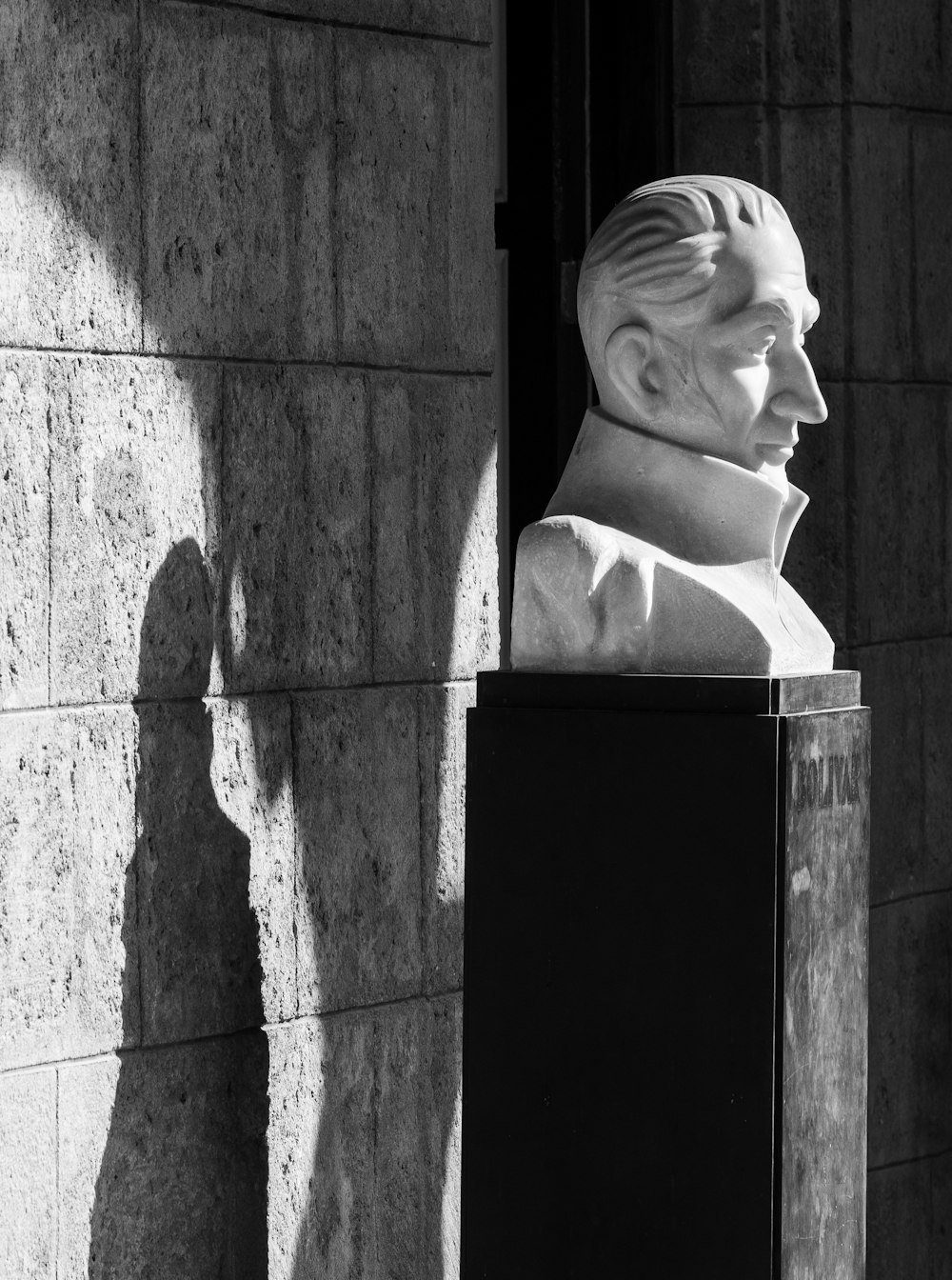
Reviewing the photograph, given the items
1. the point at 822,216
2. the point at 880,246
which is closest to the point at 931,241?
the point at 880,246

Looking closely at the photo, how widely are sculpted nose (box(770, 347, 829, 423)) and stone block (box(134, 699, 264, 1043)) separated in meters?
1.53

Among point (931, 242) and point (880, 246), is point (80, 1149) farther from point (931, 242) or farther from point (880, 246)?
point (931, 242)

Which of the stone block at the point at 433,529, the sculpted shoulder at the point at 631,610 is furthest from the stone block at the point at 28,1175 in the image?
the sculpted shoulder at the point at 631,610

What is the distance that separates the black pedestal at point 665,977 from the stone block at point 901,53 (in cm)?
307

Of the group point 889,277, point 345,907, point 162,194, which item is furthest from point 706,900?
point 889,277

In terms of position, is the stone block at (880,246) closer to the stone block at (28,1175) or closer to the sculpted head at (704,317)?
the sculpted head at (704,317)

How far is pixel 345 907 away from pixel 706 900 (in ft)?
4.71

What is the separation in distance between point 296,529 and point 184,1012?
117cm

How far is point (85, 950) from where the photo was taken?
15.2 ft

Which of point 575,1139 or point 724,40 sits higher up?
point 724,40

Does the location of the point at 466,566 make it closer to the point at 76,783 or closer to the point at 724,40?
the point at 76,783

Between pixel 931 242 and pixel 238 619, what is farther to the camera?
pixel 931 242

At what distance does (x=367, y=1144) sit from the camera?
519 centimetres

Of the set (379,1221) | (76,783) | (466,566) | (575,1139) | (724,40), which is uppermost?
(724,40)
